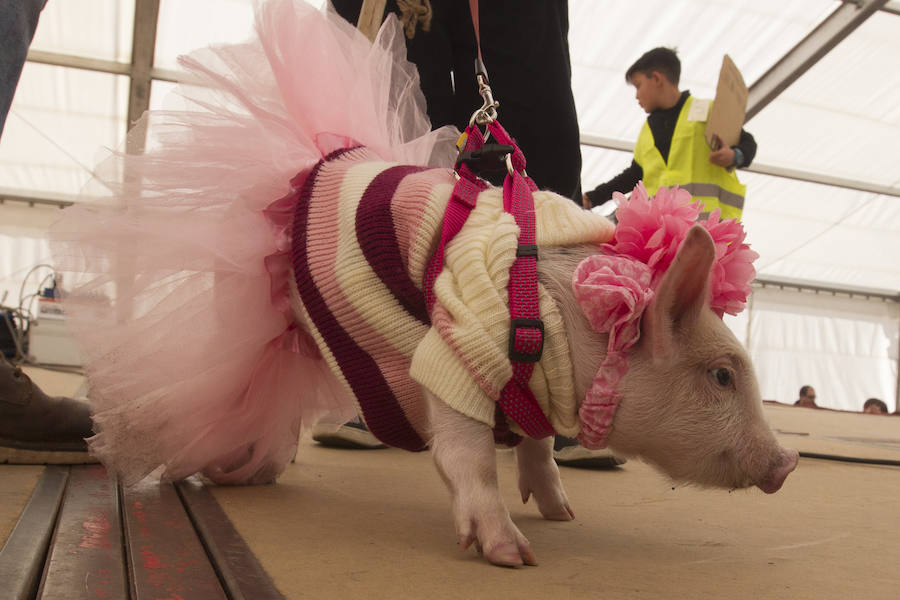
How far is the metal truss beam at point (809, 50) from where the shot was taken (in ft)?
22.0

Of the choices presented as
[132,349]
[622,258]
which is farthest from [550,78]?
[132,349]

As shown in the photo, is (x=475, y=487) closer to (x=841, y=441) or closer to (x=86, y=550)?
(x=86, y=550)

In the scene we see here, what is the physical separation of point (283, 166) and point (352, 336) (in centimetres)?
33

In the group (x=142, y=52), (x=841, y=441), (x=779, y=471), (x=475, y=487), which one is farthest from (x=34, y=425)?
(x=142, y=52)

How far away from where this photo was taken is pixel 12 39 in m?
0.71

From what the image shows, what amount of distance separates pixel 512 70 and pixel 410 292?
1.03 metres

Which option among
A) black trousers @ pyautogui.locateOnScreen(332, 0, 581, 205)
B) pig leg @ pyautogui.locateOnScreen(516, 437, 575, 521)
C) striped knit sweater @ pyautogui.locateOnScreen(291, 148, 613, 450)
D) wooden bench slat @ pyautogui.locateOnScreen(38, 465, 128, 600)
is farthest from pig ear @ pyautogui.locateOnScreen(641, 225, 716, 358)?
black trousers @ pyautogui.locateOnScreen(332, 0, 581, 205)

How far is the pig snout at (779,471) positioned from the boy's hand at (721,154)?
95.4 inches

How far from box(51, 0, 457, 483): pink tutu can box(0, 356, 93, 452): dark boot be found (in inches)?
8.1

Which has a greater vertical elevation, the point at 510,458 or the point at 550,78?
the point at 550,78

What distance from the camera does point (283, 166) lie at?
132cm

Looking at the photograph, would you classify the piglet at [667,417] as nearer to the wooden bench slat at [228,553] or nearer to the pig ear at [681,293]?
the pig ear at [681,293]

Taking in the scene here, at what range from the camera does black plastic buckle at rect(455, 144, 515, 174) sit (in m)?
1.19

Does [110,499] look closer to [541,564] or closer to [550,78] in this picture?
[541,564]
